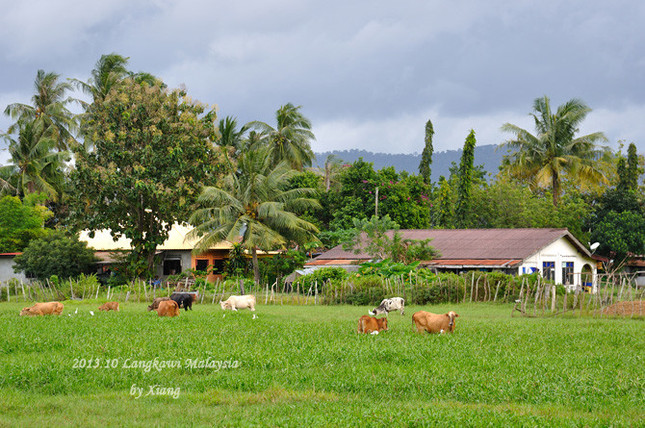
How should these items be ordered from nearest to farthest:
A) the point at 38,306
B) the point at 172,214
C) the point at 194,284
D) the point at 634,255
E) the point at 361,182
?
the point at 38,306
the point at 194,284
the point at 172,214
the point at 361,182
the point at 634,255

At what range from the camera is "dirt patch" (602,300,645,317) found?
20484mm

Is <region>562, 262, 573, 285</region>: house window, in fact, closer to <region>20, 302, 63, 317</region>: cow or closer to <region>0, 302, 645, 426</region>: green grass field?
<region>0, 302, 645, 426</region>: green grass field

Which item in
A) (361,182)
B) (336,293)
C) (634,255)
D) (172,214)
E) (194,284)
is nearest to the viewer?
(336,293)

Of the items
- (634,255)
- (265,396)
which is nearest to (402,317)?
(265,396)

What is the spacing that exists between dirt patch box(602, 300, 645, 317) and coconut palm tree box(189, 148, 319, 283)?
20450 millimetres

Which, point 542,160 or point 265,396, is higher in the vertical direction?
point 542,160

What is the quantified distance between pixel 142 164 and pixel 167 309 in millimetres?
18986

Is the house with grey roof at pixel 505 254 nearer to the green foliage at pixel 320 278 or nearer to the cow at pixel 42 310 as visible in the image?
the green foliage at pixel 320 278

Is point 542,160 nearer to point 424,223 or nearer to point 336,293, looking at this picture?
point 424,223

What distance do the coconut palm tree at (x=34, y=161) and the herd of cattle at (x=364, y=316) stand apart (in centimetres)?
2977

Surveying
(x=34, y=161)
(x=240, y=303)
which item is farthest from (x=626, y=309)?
(x=34, y=161)

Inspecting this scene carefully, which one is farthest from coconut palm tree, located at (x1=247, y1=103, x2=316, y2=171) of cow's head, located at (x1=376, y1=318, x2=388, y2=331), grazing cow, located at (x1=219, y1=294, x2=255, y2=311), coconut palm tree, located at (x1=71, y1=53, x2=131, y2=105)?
cow's head, located at (x1=376, y1=318, x2=388, y2=331)

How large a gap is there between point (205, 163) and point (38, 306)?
66.4ft

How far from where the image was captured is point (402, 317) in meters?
20.4
